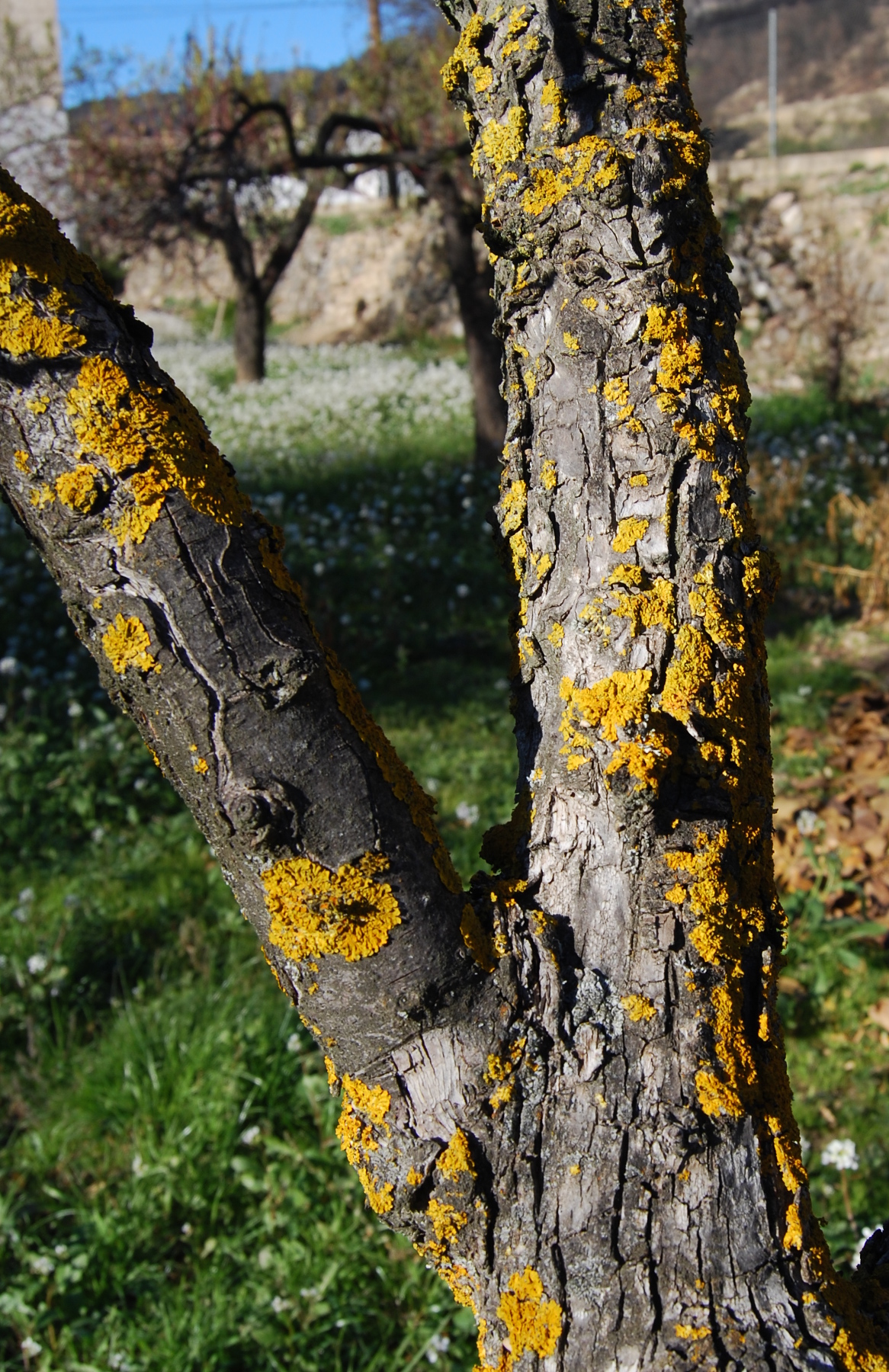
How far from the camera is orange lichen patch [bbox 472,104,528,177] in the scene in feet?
4.82

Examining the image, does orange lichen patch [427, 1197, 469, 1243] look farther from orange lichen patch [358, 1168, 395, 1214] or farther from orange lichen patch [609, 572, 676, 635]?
orange lichen patch [609, 572, 676, 635]

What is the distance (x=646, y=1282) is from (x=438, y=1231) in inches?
10.4

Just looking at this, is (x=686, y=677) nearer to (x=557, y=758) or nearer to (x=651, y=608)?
(x=651, y=608)

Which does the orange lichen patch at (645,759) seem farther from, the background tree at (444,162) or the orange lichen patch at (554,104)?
the background tree at (444,162)

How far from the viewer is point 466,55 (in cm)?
152

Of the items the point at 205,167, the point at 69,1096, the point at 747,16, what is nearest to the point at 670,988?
the point at 69,1096

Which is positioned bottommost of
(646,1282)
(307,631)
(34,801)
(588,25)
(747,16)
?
(34,801)

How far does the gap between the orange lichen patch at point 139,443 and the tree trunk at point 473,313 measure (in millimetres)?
8089

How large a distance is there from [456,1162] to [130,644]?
2.51 ft

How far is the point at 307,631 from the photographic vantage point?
1334mm

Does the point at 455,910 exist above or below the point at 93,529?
below

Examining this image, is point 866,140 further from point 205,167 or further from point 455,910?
point 455,910

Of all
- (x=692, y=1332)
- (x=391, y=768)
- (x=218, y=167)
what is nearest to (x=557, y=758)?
(x=391, y=768)

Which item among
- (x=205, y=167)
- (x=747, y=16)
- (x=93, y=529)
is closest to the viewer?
(x=93, y=529)
